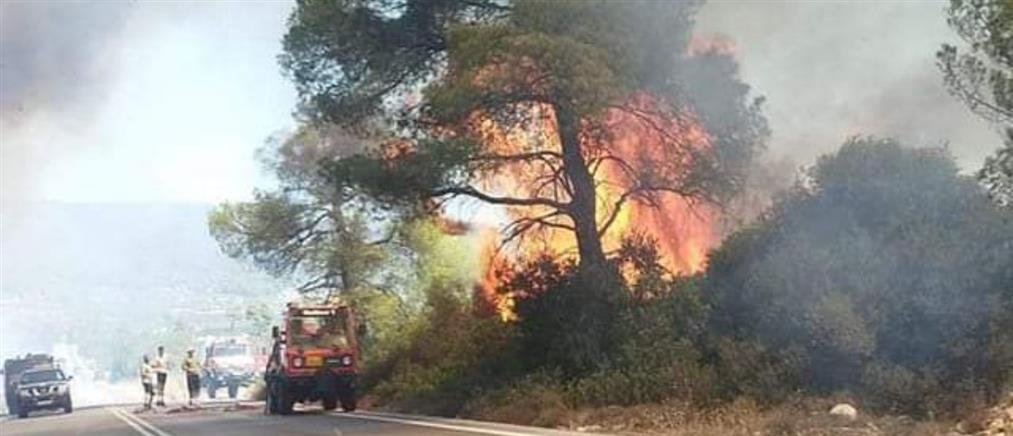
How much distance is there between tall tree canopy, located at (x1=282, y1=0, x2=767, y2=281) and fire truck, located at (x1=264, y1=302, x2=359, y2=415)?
198 inches

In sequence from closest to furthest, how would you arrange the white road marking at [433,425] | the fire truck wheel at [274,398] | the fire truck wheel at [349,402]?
the white road marking at [433,425] < the fire truck wheel at [274,398] < the fire truck wheel at [349,402]

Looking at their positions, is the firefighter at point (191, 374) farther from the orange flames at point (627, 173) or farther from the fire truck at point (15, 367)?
the orange flames at point (627, 173)

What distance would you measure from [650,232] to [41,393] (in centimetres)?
2374

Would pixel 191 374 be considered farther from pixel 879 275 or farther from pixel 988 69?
pixel 988 69

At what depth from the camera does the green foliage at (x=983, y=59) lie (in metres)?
17.4

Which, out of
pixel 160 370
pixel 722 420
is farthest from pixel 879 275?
pixel 160 370

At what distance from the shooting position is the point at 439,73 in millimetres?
26234

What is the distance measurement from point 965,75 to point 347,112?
542 inches

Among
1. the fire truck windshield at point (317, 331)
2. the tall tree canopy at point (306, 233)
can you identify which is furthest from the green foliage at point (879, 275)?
the tall tree canopy at point (306, 233)

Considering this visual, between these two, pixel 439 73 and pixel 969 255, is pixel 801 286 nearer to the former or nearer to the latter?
pixel 969 255

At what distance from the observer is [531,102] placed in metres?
24.5

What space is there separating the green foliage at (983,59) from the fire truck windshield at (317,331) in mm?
16366

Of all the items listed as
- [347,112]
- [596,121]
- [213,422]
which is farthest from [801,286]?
[213,422]

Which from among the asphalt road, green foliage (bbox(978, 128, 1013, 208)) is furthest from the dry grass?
green foliage (bbox(978, 128, 1013, 208))
